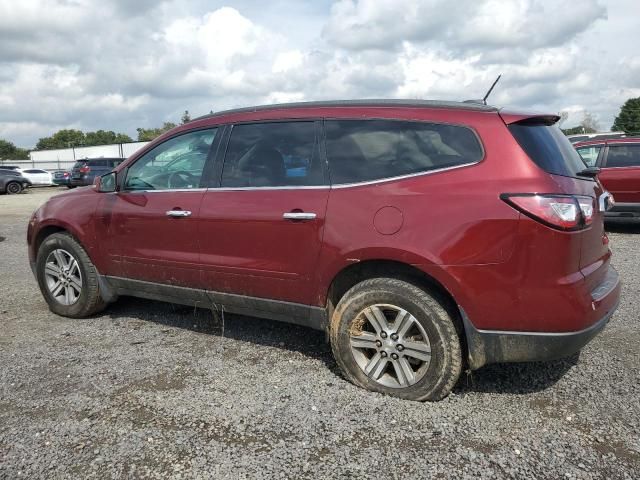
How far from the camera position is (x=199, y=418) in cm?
308

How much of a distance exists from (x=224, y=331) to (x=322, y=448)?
199 centimetres

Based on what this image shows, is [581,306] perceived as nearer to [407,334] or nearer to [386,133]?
[407,334]

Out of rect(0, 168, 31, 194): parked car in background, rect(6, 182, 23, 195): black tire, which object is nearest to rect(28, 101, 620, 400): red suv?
rect(0, 168, 31, 194): parked car in background

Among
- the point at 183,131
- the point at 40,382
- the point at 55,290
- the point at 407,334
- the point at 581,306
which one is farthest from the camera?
the point at 55,290

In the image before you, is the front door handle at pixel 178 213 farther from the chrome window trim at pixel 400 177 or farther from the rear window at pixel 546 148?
the rear window at pixel 546 148

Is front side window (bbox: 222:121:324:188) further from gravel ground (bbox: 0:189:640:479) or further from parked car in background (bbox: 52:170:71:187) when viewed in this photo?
parked car in background (bbox: 52:170:71:187)

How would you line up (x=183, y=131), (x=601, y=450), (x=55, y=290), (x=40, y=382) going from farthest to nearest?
(x=55, y=290)
(x=183, y=131)
(x=40, y=382)
(x=601, y=450)

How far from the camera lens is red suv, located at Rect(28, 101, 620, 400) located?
2.89m

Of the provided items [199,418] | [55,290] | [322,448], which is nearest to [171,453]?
[199,418]

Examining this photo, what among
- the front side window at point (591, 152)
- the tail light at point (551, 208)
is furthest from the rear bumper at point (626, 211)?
the tail light at point (551, 208)

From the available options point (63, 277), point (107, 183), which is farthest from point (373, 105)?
point (63, 277)

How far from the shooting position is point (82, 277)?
478cm

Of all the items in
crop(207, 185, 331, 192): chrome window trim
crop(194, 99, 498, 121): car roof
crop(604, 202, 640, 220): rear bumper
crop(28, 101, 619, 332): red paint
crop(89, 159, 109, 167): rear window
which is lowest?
crop(604, 202, 640, 220): rear bumper

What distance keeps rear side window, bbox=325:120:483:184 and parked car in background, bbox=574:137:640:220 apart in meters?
7.02
